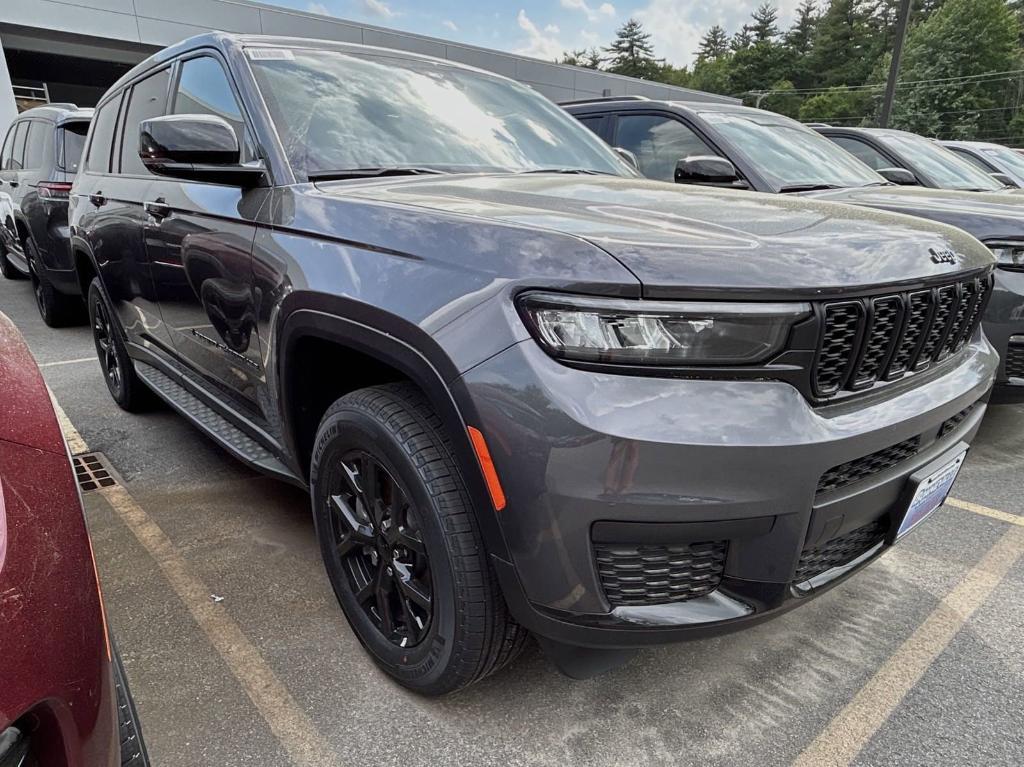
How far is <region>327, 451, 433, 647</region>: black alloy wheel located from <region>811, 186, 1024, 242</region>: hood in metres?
3.35

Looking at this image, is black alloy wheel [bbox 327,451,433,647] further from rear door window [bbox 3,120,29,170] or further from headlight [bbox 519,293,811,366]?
rear door window [bbox 3,120,29,170]

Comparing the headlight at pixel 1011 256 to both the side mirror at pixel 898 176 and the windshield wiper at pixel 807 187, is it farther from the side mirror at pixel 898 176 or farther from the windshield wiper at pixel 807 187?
the side mirror at pixel 898 176

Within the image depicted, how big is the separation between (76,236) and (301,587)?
300 centimetres

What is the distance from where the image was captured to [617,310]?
1333mm

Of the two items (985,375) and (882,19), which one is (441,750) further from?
(882,19)

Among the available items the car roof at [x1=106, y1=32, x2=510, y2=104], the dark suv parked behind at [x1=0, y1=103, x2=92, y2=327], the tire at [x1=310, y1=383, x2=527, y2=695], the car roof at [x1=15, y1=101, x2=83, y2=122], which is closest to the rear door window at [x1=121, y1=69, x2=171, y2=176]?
the car roof at [x1=106, y1=32, x2=510, y2=104]

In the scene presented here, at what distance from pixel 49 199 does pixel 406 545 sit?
6.05 metres

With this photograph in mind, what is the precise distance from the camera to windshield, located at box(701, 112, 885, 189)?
4.64 metres

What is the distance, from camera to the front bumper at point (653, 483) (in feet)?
4.25

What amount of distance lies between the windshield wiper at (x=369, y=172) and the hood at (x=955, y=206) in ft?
9.01

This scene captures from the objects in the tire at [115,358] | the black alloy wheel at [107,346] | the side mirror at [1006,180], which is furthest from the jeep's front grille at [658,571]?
the side mirror at [1006,180]

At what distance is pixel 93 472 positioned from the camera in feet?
11.0

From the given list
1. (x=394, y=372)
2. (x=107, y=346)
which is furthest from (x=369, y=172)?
(x=107, y=346)

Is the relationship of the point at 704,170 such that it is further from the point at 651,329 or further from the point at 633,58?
the point at 633,58
